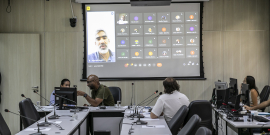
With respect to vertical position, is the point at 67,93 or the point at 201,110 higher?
the point at 67,93

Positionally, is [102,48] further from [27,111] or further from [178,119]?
[178,119]

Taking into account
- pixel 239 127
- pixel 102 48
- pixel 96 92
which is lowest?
pixel 239 127

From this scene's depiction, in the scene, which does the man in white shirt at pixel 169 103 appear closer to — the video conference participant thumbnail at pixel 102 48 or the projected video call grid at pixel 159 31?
the projected video call grid at pixel 159 31

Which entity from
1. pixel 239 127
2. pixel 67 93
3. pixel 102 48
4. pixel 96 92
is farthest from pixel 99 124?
pixel 239 127

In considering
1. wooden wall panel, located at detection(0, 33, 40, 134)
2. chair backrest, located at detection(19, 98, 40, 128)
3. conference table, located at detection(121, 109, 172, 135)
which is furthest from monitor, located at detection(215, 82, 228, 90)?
wooden wall panel, located at detection(0, 33, 40, 134)

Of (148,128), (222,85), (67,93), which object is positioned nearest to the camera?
(148,128)

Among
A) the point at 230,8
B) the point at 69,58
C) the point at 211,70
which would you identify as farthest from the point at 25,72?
the point at 230,8

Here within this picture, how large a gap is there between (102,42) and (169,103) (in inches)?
106

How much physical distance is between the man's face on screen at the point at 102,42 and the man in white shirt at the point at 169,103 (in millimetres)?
2443

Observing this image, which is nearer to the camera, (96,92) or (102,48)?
(96,92)

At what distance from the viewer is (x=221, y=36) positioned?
17.3 ft

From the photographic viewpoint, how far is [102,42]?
5.26m

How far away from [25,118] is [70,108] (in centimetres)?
105

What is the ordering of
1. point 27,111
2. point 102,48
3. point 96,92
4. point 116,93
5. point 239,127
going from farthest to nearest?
point 102,48, point 116,93, point 96,92, point 27,111, point 239,127
